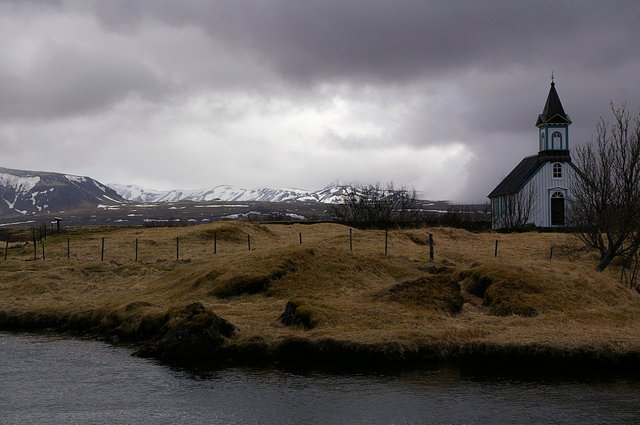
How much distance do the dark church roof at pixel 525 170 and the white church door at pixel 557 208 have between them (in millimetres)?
4269

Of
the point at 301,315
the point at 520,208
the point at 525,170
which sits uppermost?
the point at 525,170

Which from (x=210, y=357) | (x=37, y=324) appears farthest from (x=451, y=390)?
(x=37, y=324)

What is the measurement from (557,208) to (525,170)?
957 centimetres

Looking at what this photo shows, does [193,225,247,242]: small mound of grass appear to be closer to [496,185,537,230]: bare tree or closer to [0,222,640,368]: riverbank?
[0,222,640,368]: riverbank

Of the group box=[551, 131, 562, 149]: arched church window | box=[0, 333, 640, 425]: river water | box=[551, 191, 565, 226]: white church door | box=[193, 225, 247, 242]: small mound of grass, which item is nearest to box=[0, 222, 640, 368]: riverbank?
box=[0, 333, 640, 425]: river water

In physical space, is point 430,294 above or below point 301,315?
above

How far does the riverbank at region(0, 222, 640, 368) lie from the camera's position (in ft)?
96.4

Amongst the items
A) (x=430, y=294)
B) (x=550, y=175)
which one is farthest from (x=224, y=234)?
(x=430, y=294)

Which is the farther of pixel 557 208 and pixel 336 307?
pixel 557 208

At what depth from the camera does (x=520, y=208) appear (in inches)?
3666

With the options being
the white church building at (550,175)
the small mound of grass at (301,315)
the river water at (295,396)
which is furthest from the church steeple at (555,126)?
the river water at (295,396)

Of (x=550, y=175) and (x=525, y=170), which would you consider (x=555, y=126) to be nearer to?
(x=550, y=175)

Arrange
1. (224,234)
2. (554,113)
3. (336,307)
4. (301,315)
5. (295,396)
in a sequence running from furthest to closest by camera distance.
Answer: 1. (554,113)
2. (224,234)
3. (336,307)
4. (301,315)
5. (295,396)

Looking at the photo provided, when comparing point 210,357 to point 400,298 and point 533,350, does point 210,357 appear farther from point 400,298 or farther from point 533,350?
point 533,350
